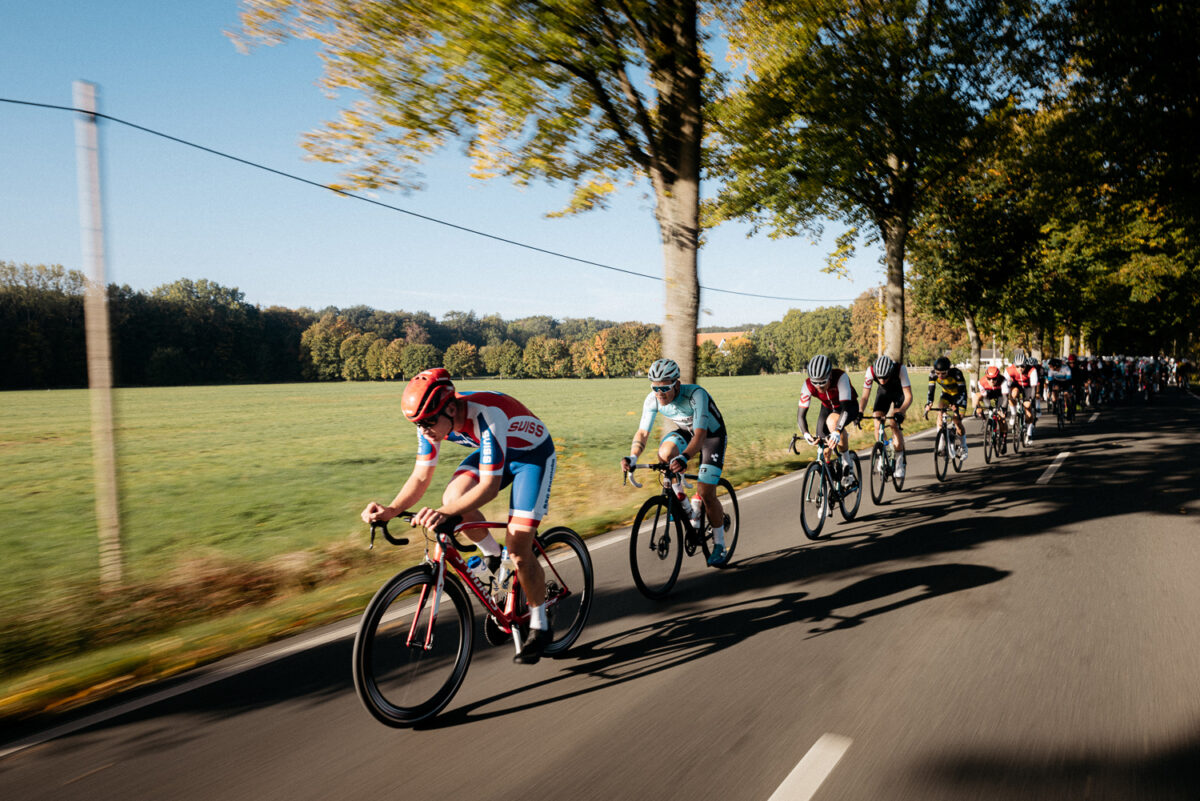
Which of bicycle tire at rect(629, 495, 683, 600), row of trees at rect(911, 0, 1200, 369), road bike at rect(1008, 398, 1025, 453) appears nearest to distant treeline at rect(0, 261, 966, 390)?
row of trees at rect(911, 0, 1200, 369)

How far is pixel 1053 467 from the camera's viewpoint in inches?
460

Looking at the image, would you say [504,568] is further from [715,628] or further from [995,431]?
[995,431]

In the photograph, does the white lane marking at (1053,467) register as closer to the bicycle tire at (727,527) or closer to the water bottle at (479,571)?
the bicycle tire at (727,527)

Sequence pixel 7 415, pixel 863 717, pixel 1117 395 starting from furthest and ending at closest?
pixel 7 415 < pixel 1117 395 < pixel 863 717

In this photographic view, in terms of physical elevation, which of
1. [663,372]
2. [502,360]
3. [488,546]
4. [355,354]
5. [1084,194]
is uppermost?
[1084,194]

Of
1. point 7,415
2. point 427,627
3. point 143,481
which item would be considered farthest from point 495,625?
point 7,415

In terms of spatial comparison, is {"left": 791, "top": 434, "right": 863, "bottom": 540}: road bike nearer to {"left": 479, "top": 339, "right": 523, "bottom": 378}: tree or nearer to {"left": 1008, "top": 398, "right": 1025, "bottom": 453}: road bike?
{"left": 1008, "top": 398, "right": 1025, "bottom": 453}: road bike

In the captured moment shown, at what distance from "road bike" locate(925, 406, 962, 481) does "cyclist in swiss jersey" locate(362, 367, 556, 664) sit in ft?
27.5

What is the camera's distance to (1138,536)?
272 inches

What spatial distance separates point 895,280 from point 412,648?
63.4 ft

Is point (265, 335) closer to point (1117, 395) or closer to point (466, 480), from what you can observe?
point (1117, 395)

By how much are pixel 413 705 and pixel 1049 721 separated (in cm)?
310

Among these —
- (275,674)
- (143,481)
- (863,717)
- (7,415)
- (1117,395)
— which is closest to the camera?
(863,717)

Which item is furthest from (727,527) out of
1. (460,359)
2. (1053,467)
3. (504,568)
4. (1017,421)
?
(460,359)
